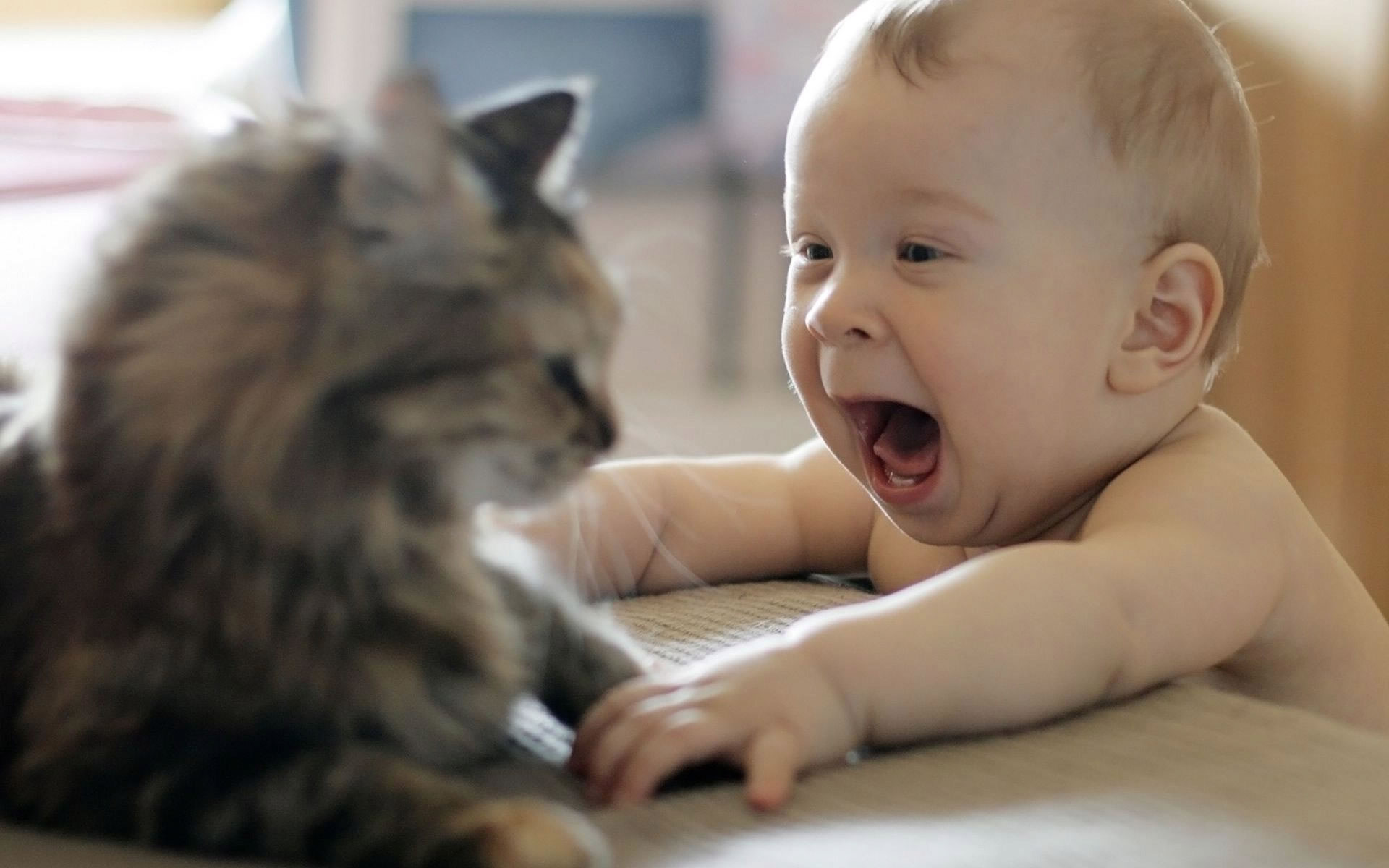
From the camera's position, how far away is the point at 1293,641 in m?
0.88

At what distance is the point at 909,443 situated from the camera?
3.18ft

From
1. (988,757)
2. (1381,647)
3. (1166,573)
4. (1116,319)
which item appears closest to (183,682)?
(988,757)

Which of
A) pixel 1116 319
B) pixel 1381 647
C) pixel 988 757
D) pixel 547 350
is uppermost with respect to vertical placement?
pixel 547 350

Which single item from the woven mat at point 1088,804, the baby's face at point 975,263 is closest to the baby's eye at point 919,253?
the baby's face at point 975,263

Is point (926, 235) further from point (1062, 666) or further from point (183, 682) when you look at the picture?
point (183, 682)

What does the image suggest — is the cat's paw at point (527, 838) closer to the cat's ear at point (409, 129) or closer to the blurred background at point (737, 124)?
the cat's ear at point (409, 129)

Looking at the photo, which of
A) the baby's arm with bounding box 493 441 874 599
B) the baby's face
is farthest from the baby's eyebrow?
the baby's arm with bounding box 493 441 874 599

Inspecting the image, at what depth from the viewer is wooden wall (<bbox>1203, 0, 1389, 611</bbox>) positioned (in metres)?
1.54

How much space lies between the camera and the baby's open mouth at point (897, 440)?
95cm

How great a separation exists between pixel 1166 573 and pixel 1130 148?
0.96 ft

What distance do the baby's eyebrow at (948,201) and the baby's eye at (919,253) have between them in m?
0.03

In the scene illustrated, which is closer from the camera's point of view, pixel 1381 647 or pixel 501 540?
pixel 501 540

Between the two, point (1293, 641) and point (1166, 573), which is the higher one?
point (1166, 573)

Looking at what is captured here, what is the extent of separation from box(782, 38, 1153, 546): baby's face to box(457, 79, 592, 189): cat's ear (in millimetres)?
387
